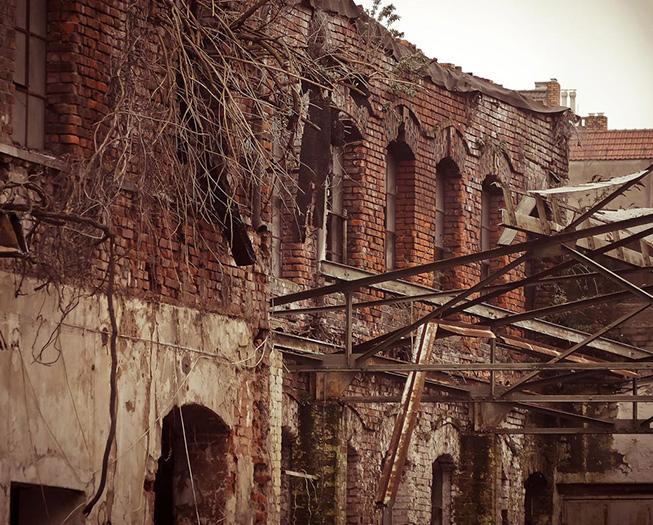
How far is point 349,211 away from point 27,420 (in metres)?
8.71

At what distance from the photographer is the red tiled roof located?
35469 mm

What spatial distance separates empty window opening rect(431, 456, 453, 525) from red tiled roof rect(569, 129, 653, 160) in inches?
639

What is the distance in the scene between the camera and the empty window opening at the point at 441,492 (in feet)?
65.9

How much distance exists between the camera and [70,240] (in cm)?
1027

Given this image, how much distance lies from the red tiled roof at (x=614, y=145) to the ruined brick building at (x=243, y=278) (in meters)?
14.6

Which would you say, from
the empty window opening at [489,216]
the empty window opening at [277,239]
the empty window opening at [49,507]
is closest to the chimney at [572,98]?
the empty window opening at [489,216]

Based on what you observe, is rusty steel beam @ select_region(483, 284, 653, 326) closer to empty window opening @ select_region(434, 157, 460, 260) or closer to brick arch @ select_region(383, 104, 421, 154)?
brick arch @ select_region(383, 104, 421, 154)

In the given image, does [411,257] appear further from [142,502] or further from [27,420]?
[27,420]

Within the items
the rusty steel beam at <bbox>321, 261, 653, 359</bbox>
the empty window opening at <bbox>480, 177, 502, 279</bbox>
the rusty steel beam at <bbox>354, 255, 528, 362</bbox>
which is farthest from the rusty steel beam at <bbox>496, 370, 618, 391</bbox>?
the empty window opening at <bbox>480, 177, 502, 279</bbox>

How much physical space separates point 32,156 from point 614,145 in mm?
27486

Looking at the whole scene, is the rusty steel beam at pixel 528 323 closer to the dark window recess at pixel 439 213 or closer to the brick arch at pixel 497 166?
the dark window recess at pixel 439 213

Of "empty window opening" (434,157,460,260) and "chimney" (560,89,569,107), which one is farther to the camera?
"chimney" (560,89,569,107)

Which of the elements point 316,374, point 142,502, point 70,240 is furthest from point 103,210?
point 316,374

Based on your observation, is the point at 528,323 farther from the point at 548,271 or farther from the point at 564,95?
the point at 564,95
